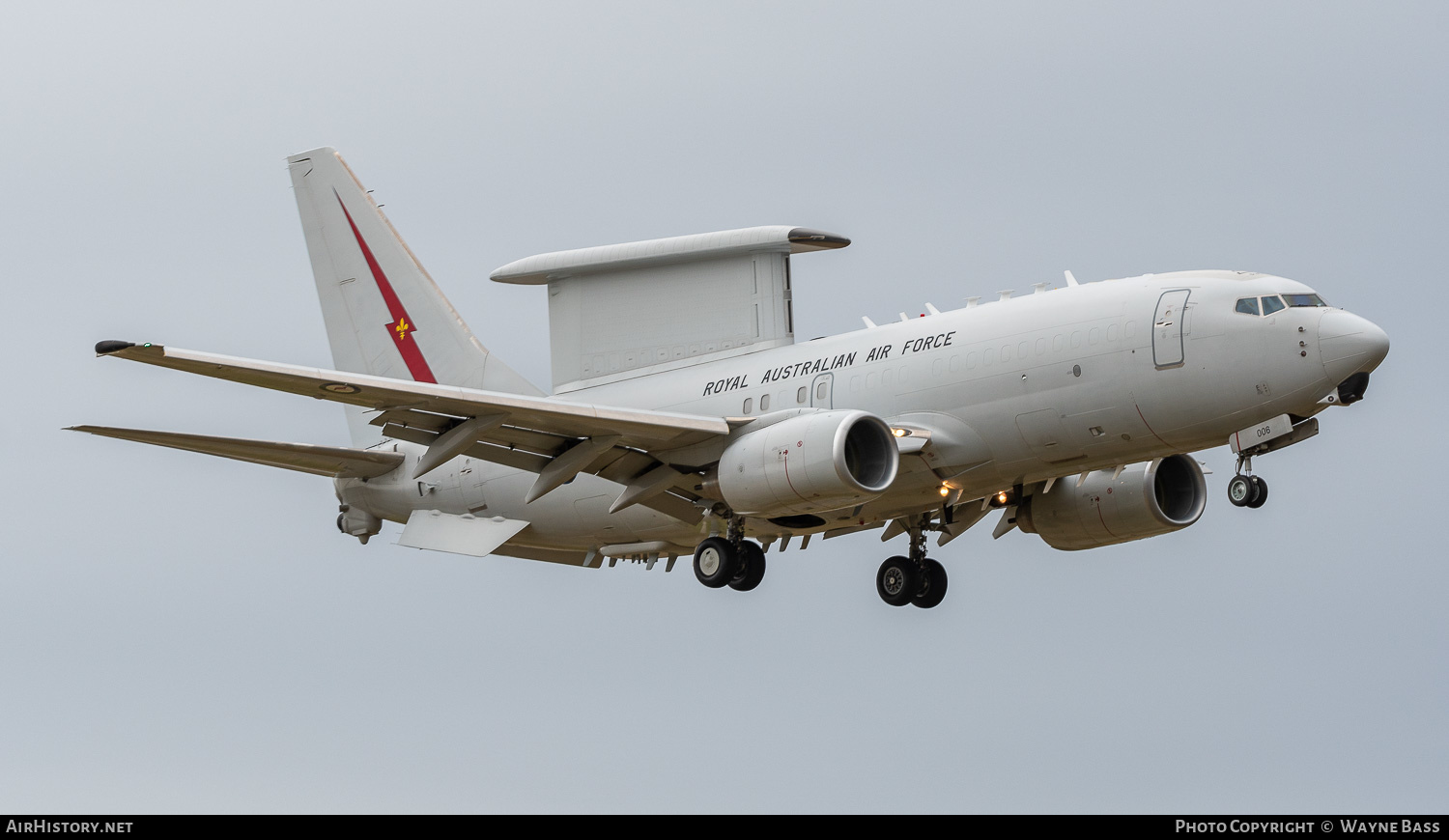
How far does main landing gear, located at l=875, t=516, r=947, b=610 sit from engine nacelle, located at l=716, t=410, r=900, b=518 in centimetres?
596

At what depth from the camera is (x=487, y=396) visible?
34.2 m

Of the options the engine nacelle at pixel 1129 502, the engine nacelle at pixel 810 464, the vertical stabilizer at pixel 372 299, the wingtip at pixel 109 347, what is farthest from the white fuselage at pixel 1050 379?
the wingtip at pixel 109 347

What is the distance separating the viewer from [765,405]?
38.1 m

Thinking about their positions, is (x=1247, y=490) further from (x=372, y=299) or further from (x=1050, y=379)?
(x=372, y=299)

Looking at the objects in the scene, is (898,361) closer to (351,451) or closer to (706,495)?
(706,495)

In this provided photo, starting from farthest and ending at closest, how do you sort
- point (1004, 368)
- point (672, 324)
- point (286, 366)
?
1. point (672, 324)
2. point (1004, 368)
3. point (286, 366)

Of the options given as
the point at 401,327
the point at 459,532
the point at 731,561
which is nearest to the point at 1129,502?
the point at 731,561

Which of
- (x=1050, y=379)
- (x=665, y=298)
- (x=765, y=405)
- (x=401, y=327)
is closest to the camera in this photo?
(x=1050, y=379)

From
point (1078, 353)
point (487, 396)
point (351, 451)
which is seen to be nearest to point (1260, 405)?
point (1078, 353)

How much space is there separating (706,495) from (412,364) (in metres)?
11.0

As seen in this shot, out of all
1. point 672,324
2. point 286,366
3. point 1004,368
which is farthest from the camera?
point 672,324

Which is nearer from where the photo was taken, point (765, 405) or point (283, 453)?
point (765, 405)

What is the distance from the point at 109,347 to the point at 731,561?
12.7m

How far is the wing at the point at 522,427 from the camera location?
107ft
